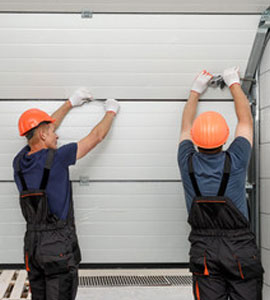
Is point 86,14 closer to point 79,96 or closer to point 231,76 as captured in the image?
point 79,96

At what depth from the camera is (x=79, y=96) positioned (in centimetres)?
304

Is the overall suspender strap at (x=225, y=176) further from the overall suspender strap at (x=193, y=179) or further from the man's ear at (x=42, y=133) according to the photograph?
the man's ear at (x=42, y=133)

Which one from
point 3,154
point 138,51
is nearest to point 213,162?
point 138,51

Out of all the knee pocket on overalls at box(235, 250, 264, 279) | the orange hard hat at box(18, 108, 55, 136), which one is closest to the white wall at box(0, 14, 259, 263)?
the orange hard hat at box(18, 108, 55, 136)

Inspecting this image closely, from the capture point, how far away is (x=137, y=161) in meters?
3.21

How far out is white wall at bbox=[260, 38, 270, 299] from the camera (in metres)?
3.00

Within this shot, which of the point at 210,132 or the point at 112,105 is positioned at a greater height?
the point at 112,105

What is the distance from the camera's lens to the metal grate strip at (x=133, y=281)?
10.5 ft

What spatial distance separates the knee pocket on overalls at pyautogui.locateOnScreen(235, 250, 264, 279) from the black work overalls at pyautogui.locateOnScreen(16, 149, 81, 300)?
1065 millimetres

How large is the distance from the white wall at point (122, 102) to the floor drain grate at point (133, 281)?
15 centimetres

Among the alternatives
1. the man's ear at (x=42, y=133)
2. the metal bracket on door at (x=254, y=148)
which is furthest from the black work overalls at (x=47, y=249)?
the metal bracket on door at (x=254, y=148)
